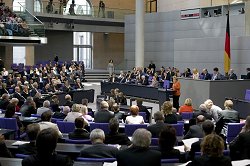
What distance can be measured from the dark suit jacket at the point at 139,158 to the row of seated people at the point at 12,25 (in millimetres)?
20157

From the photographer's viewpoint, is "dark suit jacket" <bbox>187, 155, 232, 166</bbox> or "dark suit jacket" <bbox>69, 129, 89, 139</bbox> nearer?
"dark suit jacket" <bbox>187, 155, 232, 166</bbox>

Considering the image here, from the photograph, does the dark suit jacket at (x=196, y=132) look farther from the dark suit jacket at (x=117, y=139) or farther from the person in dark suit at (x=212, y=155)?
the person in dark suit at (x=212, y=155)

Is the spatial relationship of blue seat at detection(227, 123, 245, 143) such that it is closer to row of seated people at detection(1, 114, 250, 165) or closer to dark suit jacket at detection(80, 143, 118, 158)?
row of seated people at detection(1, 114, 250, 165)

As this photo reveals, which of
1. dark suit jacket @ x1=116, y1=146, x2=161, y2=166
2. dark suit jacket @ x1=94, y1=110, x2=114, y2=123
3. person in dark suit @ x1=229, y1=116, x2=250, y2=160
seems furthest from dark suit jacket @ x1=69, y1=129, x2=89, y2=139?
dark suit jacket @ x1=116, y1=146, x2=161, y2=166

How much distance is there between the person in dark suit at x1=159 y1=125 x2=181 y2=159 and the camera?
5.15 m

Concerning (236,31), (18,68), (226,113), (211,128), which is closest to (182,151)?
(211,128)

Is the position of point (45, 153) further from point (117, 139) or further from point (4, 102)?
point (4, 102)

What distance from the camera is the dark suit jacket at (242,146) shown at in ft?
19.8

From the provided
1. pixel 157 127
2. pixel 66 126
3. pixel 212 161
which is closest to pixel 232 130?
pixel 157 127

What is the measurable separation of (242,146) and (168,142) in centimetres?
146

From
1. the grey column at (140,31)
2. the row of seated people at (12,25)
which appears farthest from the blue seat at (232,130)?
the grey column at (140,31)

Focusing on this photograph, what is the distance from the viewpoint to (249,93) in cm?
1459

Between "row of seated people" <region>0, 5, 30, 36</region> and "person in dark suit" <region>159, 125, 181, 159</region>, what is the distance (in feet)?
64.4

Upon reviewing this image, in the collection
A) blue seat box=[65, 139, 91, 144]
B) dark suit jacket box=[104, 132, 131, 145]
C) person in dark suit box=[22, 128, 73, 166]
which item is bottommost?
blue seat box=[65, 139, 91, 144]
